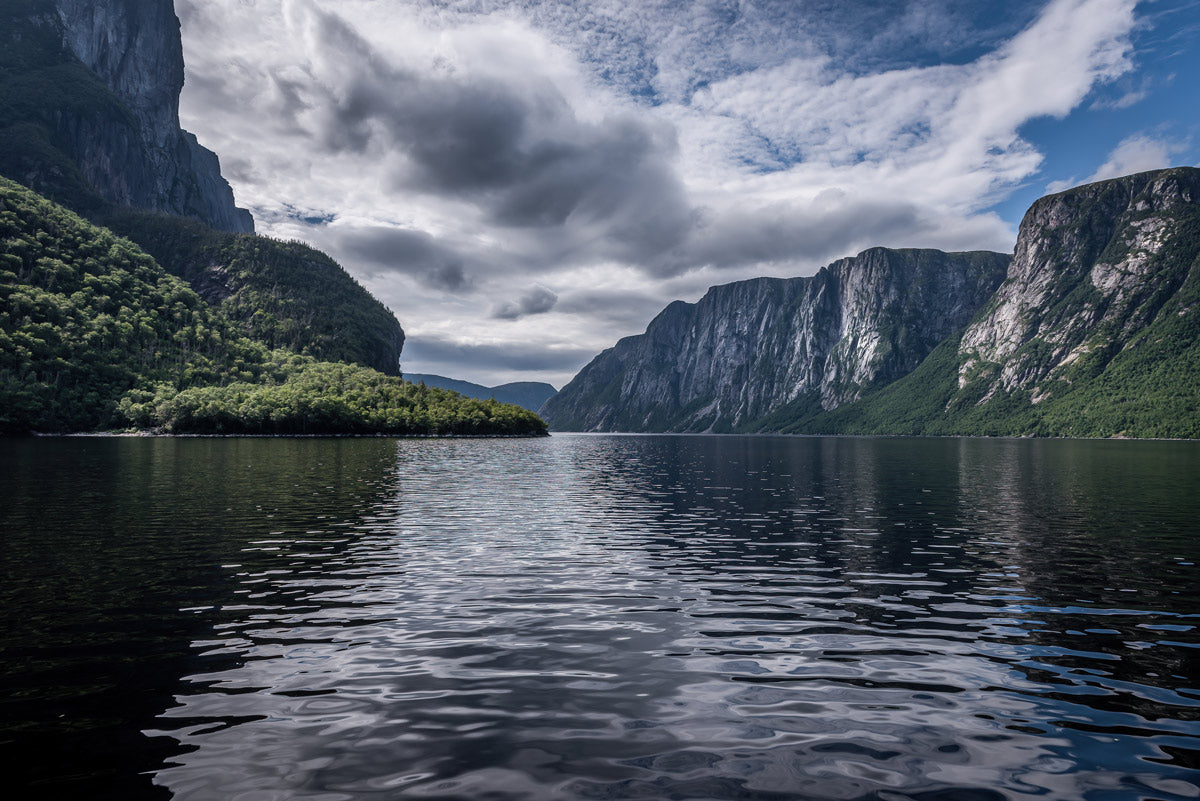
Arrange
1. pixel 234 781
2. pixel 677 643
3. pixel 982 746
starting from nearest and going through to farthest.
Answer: pixel 234 781 < pixel 982 746 < pixel 677 643

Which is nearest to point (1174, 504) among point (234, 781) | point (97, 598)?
point (234, 781)

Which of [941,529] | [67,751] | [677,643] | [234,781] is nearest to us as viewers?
[234,781]

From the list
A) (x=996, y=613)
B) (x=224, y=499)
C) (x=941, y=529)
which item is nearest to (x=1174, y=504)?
(x=941, y=529)

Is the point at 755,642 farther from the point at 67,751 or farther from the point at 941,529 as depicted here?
the point at 941,529

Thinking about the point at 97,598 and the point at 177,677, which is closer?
the point at 177,677

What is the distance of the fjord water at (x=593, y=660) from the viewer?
1059 cm

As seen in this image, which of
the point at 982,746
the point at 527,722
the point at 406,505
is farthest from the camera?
the point at 406,505

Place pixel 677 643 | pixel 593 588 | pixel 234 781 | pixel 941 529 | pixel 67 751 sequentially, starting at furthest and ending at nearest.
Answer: pixel 941 529 < pixel 593 588 < pixel 677 643 < pixel 67 751 < pixel 234 781

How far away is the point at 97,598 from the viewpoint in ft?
70.4

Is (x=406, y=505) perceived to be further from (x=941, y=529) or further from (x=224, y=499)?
(x=941, y=529)

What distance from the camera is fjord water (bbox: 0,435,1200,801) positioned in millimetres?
10594

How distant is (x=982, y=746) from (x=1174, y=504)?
182 feet

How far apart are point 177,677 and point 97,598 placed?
9961 millimetres

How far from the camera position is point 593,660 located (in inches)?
642
